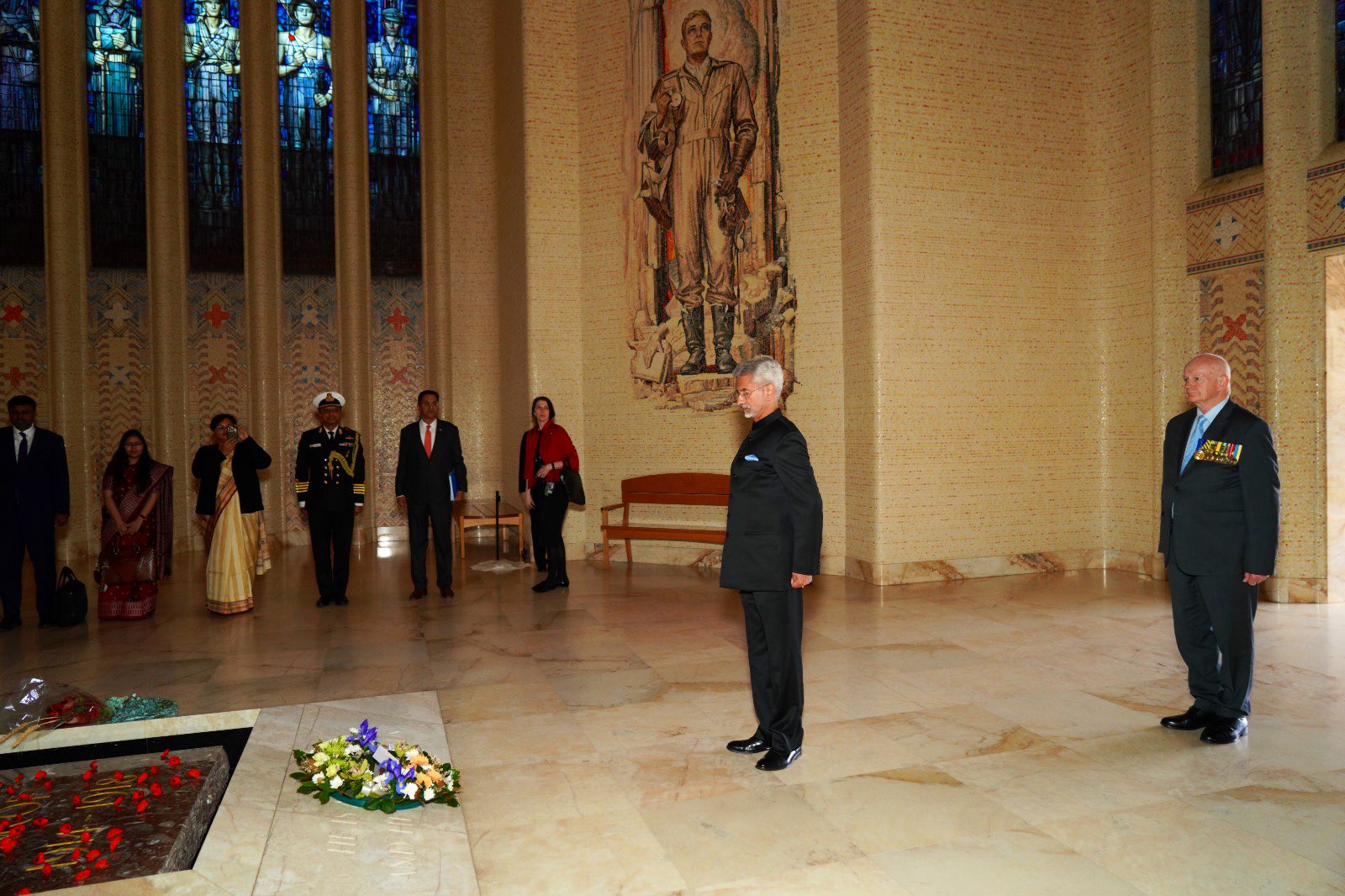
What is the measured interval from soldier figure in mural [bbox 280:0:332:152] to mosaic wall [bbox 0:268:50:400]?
3829mm

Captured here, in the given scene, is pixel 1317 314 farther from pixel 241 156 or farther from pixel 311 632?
pixel 241 156

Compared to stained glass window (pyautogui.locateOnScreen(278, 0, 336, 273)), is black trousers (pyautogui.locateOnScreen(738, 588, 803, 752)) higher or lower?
lower

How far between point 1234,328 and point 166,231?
12.8 metres

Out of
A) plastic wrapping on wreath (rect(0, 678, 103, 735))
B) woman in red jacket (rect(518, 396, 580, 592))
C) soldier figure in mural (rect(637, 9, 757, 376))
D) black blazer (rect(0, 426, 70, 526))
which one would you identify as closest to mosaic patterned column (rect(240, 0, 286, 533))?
black blazer (rect(0, 426, 70, 526))

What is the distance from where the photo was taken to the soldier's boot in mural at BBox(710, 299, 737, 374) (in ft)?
35.1

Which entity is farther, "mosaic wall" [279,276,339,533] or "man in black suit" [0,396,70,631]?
"mosaic wall" [279,276,339,533]

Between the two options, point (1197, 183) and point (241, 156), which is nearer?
point (1197, 183)

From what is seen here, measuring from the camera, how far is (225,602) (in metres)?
8.24

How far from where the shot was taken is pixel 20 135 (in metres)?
12.6

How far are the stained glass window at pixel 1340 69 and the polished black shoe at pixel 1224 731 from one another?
20.3 ft

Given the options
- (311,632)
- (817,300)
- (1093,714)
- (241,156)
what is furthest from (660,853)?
(241,156)

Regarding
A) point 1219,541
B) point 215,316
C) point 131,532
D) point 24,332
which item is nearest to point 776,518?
point 1219,541

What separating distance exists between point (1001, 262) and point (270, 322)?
31.7 feet

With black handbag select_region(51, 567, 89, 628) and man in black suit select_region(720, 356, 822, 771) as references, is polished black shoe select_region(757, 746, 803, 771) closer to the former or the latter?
man in black suit select_region(720, 356, 822, 771)
